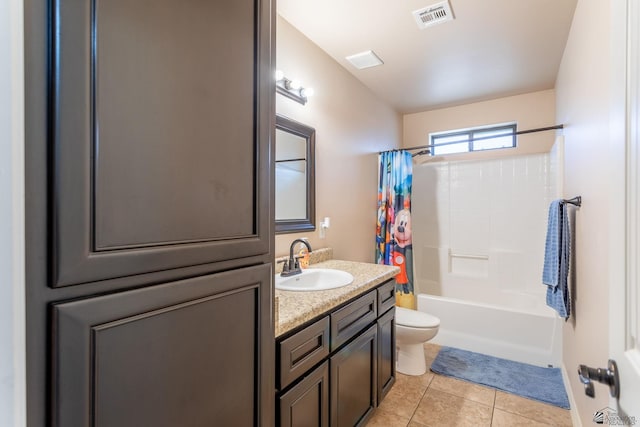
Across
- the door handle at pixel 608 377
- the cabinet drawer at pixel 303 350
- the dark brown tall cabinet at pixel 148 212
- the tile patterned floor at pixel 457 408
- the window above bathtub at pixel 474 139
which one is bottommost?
the tile patterned floor at pixel 457 408

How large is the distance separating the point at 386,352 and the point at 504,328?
1423mm

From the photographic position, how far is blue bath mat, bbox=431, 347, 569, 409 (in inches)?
84.7

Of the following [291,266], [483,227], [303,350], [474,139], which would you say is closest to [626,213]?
[303,350]

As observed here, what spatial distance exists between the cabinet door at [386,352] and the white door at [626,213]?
1288mm

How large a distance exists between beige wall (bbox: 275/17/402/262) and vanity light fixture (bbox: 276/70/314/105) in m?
0.04

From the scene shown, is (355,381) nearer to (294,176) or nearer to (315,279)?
(315,279)

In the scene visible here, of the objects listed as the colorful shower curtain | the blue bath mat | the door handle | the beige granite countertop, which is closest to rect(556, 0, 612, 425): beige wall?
the blue bath mat

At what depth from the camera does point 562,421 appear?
1.87 meters

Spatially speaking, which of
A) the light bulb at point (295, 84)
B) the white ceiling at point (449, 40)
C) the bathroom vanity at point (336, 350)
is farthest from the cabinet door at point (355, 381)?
the white ceiling at point (449, 40)

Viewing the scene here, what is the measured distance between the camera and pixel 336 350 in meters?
1.45

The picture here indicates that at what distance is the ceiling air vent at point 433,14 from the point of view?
1.84 m

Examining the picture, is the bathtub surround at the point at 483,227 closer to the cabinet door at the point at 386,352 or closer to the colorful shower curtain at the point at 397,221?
the colorful shower curtain at the point at 397,221

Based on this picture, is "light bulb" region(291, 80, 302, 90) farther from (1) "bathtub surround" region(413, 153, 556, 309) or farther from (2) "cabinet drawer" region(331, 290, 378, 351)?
(1) "bathtub surround" region(413, 153, 556, 309)

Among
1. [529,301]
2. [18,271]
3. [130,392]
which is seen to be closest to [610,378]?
[130,392]
